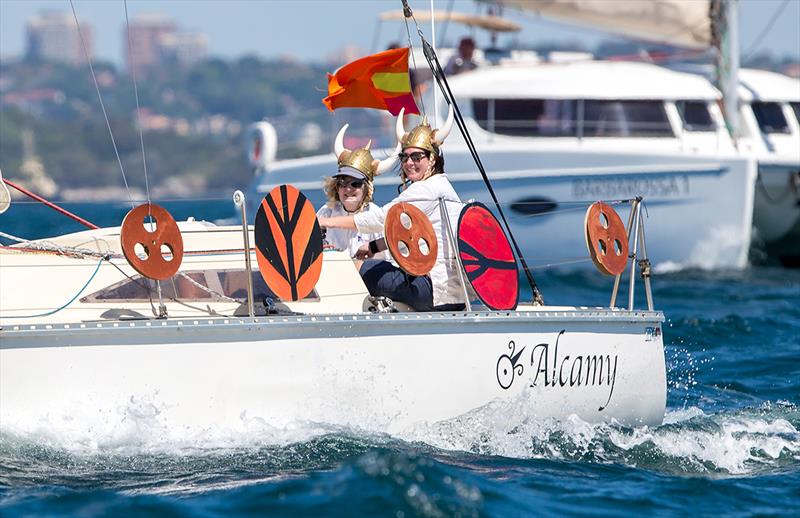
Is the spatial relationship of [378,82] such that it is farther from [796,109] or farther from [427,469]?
[796,109]

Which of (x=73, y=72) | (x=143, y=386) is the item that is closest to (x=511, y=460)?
(x=143, y=386)

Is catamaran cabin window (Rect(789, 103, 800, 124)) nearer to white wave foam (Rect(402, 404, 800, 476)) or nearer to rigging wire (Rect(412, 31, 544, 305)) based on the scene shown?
rigging wire (Rect(412, 31, 544, 305))

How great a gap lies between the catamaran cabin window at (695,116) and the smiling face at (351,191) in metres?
12.0

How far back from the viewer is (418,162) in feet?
28.9

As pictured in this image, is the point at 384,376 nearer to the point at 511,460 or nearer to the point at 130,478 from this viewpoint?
the point at 511,460

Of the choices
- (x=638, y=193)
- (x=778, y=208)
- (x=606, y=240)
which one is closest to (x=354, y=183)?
(x=606, y=240)

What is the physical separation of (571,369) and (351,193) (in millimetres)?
1668

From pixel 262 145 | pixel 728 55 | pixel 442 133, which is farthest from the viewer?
pixel 262 145

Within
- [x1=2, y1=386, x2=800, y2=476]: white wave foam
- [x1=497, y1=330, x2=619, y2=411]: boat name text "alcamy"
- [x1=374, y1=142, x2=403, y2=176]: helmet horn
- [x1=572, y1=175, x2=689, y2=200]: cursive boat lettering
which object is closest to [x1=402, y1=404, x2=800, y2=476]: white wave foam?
[x1=2, y1=386, x2=800, y2=476]: white wave foam

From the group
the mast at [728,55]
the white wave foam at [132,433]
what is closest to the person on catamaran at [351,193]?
the white wave foam at [132,433]

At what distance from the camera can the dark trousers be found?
333 inches

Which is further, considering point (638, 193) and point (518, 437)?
point (638, 193)

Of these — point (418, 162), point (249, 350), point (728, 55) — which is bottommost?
point (249, 350)

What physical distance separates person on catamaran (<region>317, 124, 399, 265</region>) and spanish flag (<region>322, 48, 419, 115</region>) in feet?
3.71
